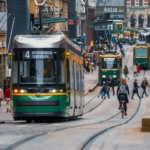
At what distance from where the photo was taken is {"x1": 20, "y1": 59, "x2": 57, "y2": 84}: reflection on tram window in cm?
2680

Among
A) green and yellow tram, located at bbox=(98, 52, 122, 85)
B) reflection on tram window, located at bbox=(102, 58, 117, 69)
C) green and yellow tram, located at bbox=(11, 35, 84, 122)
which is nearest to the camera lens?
green and yellow tram, located at bbox=(11, 35, 84, 122)

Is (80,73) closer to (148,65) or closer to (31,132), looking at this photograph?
(31,132)

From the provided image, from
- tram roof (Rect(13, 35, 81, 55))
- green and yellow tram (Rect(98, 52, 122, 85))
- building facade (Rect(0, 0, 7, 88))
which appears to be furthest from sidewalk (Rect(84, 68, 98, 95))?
tram roof (Rect(13, 35, 81, 55))

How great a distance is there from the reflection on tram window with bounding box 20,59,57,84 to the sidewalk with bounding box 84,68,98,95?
38930 millimetres

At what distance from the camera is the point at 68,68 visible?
89.9 feet

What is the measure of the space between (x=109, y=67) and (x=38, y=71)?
48.5 metres

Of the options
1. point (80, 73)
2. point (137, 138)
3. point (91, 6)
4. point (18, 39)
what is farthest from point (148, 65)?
point (137, 138)

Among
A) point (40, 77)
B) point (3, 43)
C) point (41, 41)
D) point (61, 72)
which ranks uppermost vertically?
point (41, 41)

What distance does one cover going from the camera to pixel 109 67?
7519cm

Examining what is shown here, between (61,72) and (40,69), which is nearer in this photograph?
(40,69)

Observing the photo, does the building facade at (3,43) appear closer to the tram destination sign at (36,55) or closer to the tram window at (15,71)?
the tram destination sign at (36,55)

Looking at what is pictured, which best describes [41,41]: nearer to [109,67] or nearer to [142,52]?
A: [109,67]

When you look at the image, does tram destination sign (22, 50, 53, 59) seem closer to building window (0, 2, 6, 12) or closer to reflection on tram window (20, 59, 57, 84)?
reflection on tram window (20, 59, 57, 84)

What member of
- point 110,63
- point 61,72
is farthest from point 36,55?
point 110,63
